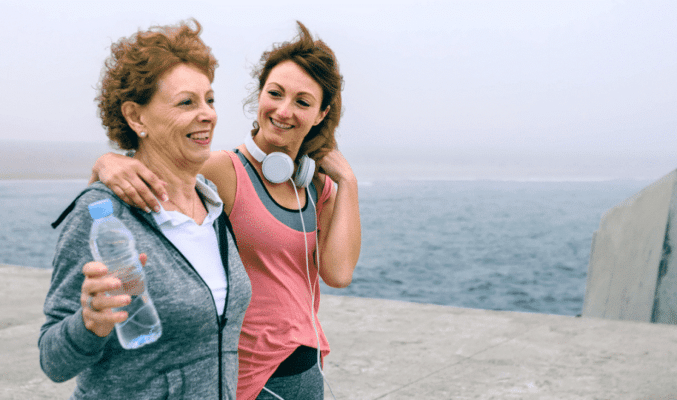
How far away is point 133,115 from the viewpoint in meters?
1.51

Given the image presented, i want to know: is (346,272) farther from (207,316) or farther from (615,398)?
(615,398)

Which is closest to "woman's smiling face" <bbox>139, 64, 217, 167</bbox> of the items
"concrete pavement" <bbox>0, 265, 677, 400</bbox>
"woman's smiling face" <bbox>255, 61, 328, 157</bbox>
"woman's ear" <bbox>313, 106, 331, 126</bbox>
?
"woman's smiling face" <bbox>255, 61, 328, 157</bbox>

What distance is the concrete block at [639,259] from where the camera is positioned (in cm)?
545

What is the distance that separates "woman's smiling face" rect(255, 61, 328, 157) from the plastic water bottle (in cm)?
77

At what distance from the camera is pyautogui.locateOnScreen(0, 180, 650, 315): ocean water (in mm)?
28938

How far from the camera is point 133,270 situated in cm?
132

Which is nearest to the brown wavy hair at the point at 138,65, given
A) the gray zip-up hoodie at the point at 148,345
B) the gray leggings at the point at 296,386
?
the gray zip-up hoodie at the point at 148,345

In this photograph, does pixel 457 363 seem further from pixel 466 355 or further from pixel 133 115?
pixel 133 115

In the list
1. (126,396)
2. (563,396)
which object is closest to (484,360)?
(563,396)

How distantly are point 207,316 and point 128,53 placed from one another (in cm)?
73

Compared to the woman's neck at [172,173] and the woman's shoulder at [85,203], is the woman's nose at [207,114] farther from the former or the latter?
the woman's shoulder at [85,203]

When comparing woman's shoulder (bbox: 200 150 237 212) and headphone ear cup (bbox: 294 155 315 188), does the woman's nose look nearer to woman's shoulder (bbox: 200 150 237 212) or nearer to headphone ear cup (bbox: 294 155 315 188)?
woman's shoulder (bbox: 200 150 237 212)

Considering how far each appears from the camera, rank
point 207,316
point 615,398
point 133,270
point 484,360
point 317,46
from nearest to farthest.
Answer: point 133,270, point 207,316, point 317,46, point 615,398, point 484,360

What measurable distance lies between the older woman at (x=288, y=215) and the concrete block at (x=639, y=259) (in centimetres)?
460
